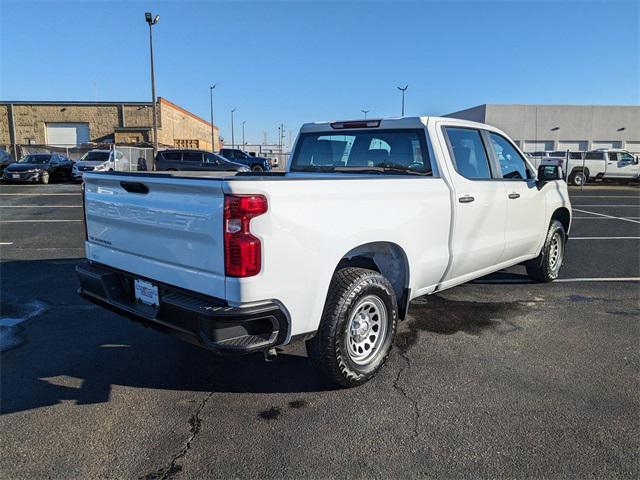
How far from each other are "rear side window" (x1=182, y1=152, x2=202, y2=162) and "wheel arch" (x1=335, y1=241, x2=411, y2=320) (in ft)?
75.4

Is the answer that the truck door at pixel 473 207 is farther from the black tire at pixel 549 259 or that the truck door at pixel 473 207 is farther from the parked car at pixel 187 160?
the parked car at pixel 187 160

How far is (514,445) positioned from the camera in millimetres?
2857

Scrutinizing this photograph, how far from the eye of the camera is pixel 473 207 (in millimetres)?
4461

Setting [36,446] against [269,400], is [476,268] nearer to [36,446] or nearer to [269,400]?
[269,400]

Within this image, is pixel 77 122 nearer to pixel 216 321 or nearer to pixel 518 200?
pixel 518 200

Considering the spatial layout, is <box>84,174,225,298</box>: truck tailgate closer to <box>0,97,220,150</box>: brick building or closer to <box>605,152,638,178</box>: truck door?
<box>605,152,638,178</box>: truck door

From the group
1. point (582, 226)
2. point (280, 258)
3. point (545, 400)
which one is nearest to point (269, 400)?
point (280, 258)

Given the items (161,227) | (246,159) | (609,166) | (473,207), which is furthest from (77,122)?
(161,227)

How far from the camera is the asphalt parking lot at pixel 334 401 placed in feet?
8.86

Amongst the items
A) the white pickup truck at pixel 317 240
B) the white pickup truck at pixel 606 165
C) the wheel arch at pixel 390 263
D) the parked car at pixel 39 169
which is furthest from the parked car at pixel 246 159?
the wheel arch at pixel 390 263

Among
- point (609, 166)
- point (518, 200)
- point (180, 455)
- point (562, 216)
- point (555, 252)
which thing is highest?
point (609, 166)

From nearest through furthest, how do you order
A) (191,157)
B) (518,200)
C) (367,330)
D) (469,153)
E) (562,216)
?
(367,330) < (469,153) < (518,200) < (562,216) < (191,157)

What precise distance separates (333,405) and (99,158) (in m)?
24.9

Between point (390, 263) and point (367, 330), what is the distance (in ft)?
2.18
